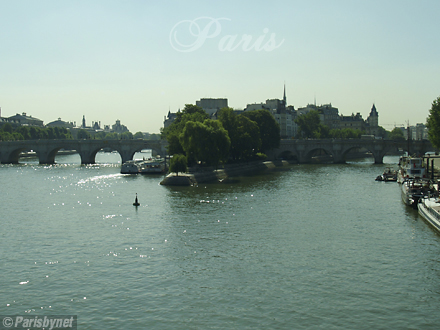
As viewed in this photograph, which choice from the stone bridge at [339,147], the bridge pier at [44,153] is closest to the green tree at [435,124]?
the stone bridge at [339,147]

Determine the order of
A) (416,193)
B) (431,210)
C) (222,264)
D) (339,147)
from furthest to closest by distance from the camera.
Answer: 1. (339,147)
2. (416,193)
3. (431,210)
4. (222,264)

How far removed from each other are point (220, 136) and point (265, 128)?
36275mm

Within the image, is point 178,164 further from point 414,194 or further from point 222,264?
point 222,264

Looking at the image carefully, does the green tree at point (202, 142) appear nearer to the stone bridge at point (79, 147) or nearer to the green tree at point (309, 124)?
the stone bridge at point (79, 147)

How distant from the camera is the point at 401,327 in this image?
21.6 metres

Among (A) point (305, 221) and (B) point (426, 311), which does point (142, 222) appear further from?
(B) point (426, 311)

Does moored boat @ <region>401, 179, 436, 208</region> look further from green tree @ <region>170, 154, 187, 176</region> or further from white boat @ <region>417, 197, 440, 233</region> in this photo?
green tree @ <region>170, 154, 187, 176</region>

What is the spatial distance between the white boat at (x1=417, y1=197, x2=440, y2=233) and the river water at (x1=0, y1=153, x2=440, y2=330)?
3.21ft

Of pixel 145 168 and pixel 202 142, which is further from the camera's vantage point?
pixel 145 168

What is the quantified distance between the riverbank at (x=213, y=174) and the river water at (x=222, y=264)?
17215mm

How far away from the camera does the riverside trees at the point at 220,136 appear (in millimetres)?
80375

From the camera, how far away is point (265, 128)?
11681cm

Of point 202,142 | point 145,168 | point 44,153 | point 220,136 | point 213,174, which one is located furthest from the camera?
point 44,153

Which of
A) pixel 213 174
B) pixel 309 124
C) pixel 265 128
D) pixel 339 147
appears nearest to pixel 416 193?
pixel 213 174
